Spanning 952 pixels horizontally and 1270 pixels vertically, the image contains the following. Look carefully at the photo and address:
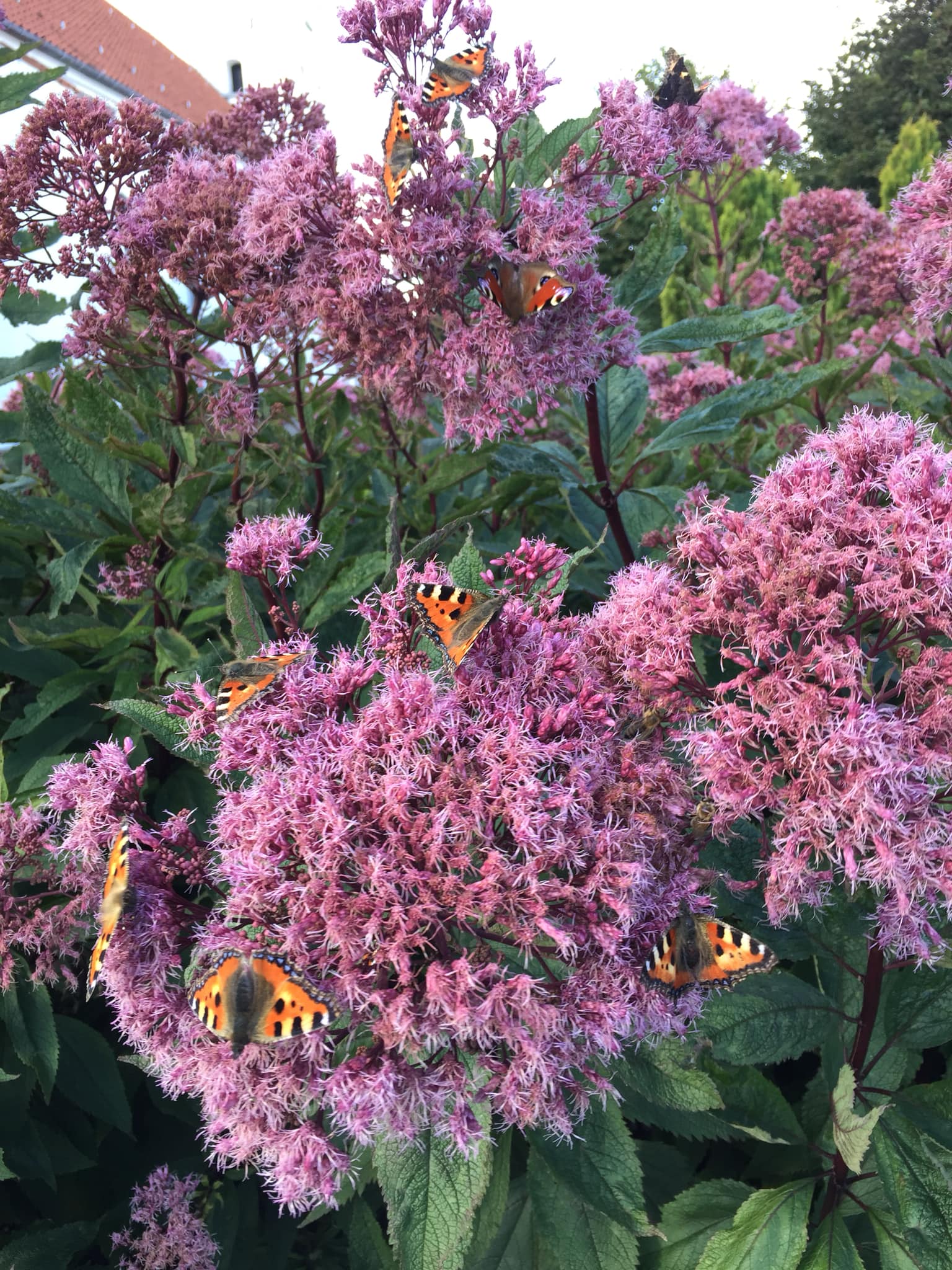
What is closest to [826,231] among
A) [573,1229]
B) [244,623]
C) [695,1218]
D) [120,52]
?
[244,623]

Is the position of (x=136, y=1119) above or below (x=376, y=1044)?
below

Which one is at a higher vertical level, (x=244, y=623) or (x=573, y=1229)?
(x=244, y=623)

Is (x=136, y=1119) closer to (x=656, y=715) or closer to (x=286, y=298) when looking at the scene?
(x=656, y=715)

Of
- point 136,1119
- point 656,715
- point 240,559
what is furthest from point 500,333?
point 136,1119

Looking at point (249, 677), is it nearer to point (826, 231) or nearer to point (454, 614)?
point (454, 614)

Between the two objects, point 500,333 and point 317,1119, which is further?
point 500,333

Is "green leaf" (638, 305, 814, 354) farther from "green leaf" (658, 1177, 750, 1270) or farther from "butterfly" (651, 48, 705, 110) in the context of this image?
"green leaf" (658, 1177, 750, 1270)

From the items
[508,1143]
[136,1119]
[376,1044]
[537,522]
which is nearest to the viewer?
[376,1044]

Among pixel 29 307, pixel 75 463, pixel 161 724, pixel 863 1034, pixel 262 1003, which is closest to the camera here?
pixel 262 1003
